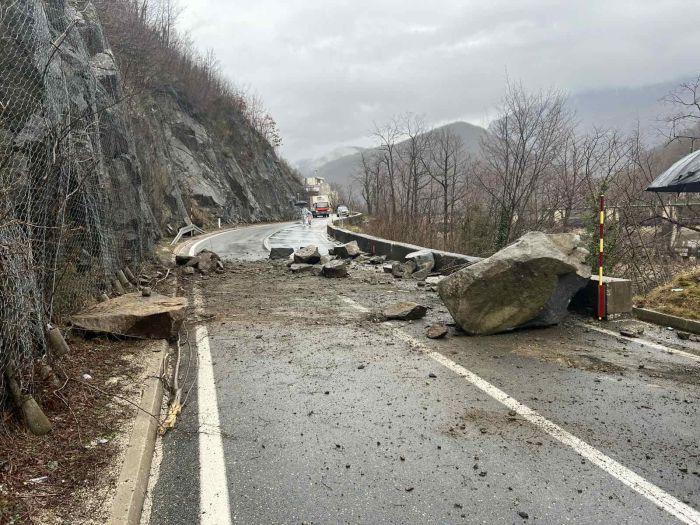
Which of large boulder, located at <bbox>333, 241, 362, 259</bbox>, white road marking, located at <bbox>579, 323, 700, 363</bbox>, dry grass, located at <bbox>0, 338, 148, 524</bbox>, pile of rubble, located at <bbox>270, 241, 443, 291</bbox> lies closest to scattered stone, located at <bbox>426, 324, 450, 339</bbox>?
white road marking, located at <bbox>579, 323, 700, 363</bbox>

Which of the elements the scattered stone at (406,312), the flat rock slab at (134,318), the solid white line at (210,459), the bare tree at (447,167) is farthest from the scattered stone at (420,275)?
the bare tree at (447,167)

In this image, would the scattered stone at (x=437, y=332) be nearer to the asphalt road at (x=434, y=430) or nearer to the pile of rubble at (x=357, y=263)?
the asphalt road at (x=434, y=430)

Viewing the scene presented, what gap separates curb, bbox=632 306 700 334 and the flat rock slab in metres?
6.57

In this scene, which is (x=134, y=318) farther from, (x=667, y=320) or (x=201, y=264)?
(x=667, y=320)

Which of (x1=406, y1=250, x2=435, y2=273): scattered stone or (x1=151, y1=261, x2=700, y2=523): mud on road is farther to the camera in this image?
(x1=406, y1=250, x2=435, y2=273): scattered stone

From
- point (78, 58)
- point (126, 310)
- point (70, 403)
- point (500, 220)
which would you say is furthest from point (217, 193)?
point (70, 403)

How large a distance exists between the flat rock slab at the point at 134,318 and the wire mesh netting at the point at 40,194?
31cm

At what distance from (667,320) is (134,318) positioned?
7.20 meters

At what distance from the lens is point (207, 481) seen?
10.3 ft

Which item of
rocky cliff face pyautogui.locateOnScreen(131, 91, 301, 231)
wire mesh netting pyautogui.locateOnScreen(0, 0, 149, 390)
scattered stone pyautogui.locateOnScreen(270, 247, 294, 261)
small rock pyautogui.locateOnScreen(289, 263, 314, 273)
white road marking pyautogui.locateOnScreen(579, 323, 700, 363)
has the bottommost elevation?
white road marking pyautogui.locateOnScreen(579, 323, 700, 363)

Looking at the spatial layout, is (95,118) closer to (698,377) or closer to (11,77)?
(11,77)

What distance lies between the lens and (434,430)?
3.79 meters

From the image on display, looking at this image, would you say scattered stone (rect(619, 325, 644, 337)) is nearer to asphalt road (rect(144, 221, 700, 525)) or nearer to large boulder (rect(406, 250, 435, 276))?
asphalt road (rect(144, 221, 700, 525))

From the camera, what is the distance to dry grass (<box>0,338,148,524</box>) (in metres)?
2.76
